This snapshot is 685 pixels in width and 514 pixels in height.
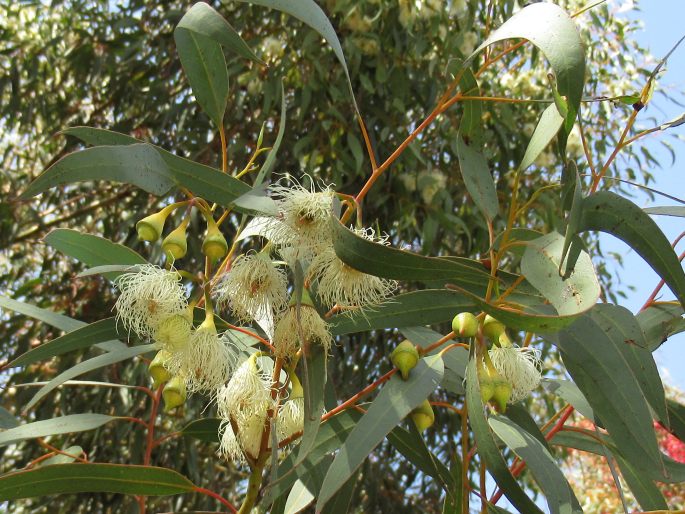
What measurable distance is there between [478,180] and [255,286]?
263 millimetres

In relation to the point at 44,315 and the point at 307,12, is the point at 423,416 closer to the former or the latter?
the point at 307,12

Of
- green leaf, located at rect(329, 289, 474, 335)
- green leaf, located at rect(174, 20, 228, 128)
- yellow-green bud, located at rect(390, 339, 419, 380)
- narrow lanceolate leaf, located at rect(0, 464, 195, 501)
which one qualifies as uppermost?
green leaf, located at rect(174, 20, 228, 128)

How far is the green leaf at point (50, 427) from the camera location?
1039mm

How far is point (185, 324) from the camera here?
0.87 m

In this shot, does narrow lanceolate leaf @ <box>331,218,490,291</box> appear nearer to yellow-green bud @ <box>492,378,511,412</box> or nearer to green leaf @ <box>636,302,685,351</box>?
yellow-green bud @ <box>492,378,511,412</box>

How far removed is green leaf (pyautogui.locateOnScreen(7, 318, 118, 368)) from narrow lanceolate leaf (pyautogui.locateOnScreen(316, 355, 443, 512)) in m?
0.35

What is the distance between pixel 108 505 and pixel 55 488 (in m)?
1.97

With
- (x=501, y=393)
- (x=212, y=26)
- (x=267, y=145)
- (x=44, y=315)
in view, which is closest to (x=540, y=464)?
(x=501, y=393)

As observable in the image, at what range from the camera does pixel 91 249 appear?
110cm

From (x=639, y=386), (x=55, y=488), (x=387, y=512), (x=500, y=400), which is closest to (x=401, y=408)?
(x=500, y=400)

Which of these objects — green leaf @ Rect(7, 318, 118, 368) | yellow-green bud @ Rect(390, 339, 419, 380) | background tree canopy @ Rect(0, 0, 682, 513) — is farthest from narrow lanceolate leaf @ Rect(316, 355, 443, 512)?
background tree canopy @ Rect(0, 0, 682, 513)

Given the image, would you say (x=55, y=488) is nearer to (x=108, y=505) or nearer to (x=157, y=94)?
(x=108, y=505)

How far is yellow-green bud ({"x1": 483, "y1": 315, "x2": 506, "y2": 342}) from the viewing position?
83cm

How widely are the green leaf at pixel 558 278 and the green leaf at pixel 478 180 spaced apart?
148 mm
